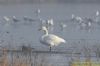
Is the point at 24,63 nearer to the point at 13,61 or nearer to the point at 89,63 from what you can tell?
the point at 13,61

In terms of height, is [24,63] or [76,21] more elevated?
[76,21]

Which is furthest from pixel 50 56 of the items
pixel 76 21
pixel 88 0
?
pixel 88 0

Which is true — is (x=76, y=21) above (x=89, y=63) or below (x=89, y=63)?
above

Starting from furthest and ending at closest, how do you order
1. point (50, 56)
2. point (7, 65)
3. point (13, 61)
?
point (50, 56) < point (13, 61) < point (7, 65)

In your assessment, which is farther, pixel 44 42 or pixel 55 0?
pixel 55 0

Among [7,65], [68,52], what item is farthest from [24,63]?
[68,52]

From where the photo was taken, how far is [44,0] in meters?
49.2

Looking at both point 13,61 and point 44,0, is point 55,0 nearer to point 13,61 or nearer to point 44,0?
point 44,0

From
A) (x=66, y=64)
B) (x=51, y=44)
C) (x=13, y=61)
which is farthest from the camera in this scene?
(x=51, y=44)

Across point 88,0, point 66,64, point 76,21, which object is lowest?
point 66,64

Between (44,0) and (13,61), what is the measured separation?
135ft

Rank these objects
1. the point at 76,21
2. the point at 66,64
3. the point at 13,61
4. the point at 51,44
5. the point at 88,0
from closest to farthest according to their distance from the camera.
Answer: the point at 13,61 → the point at 66,64 → the point at 51,44 → the point at 76,21 → the point at 88,0

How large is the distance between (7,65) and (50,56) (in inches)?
115

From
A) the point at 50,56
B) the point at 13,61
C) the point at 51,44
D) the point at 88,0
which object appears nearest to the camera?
the point at 13,61
